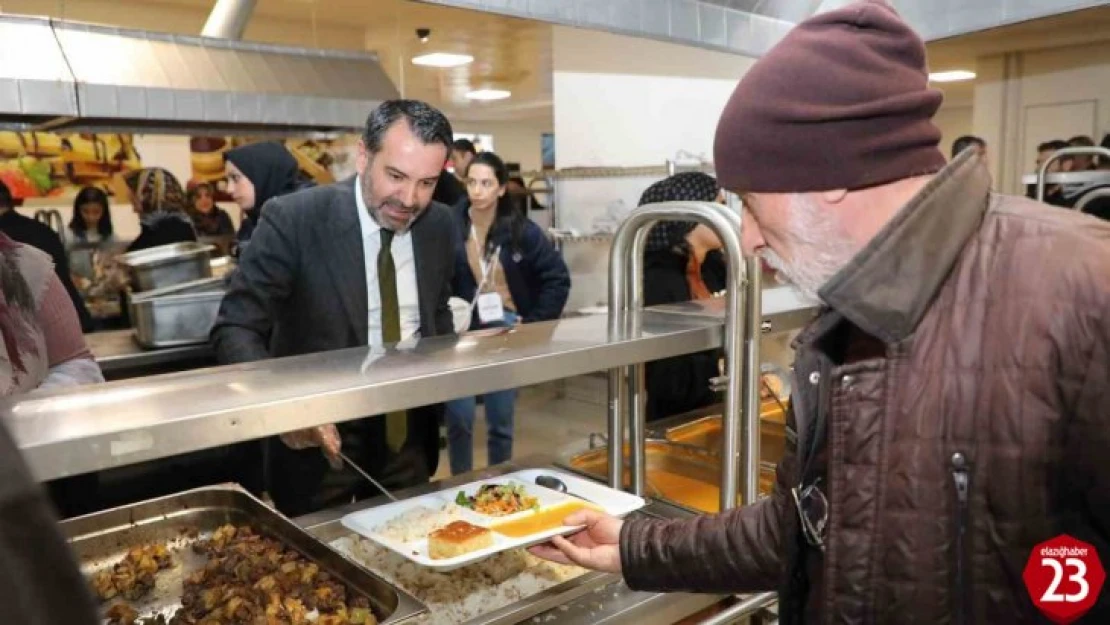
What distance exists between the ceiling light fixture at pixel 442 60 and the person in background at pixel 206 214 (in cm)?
226

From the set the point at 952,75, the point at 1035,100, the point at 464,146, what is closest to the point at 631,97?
the point at 464,146

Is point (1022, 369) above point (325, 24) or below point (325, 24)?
below

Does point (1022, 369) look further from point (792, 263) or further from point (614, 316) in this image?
point (614, 316)

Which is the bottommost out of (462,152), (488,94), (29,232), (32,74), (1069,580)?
(1069,580)

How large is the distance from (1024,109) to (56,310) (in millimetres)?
7705

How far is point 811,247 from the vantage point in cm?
96

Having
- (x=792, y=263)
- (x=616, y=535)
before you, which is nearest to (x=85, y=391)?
(x=616, y=535)

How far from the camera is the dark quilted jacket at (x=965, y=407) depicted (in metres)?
0.78

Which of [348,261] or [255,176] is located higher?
[255,176]

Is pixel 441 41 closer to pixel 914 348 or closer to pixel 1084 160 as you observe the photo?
pixel 1084 160

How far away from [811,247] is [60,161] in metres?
6.39

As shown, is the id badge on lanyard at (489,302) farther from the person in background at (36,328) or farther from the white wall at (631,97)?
the person in background at (36,328)

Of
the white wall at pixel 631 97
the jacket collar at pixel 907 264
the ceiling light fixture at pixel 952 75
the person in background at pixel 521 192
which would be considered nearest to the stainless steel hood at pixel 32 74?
the person in background at pixel 521 192

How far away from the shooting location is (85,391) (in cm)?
101
